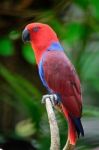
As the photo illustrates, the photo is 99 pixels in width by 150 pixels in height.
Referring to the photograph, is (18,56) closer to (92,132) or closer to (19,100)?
(19,100)

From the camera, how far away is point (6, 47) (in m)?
1.96

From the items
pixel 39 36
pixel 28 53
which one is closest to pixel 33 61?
pixel 28 53

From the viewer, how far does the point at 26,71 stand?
2.30 m

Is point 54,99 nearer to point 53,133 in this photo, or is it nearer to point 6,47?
point 53,133

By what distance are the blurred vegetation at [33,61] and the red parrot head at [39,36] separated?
75cm

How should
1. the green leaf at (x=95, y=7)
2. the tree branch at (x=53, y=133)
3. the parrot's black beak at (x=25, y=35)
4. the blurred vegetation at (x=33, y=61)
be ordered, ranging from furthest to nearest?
the blurred vegetation at (x=33, y=61)
the green leaf at (x=95, y=7)
the parrot's black beak at (x=25, y=35)
the tree branch at (x=53, y=133)

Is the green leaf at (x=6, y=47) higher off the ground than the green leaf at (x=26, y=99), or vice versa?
the green leaf at (x=6, y=47)

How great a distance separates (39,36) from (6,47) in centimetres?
94


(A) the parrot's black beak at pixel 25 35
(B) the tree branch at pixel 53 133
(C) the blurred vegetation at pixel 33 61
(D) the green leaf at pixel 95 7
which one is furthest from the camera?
(C) the blurred vegetation at pixel 33 61

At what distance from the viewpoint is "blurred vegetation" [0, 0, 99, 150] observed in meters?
1.98

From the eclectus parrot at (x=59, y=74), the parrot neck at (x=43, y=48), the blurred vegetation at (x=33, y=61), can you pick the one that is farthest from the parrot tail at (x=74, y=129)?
the blurred vegetation at (x=33, y=61)

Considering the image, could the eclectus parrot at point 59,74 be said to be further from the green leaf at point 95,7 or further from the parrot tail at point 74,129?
the green leaf at point 95,7

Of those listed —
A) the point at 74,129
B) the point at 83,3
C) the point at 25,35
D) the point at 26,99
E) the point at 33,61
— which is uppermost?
the point at 25,35

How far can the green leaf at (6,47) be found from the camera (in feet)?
6.42
